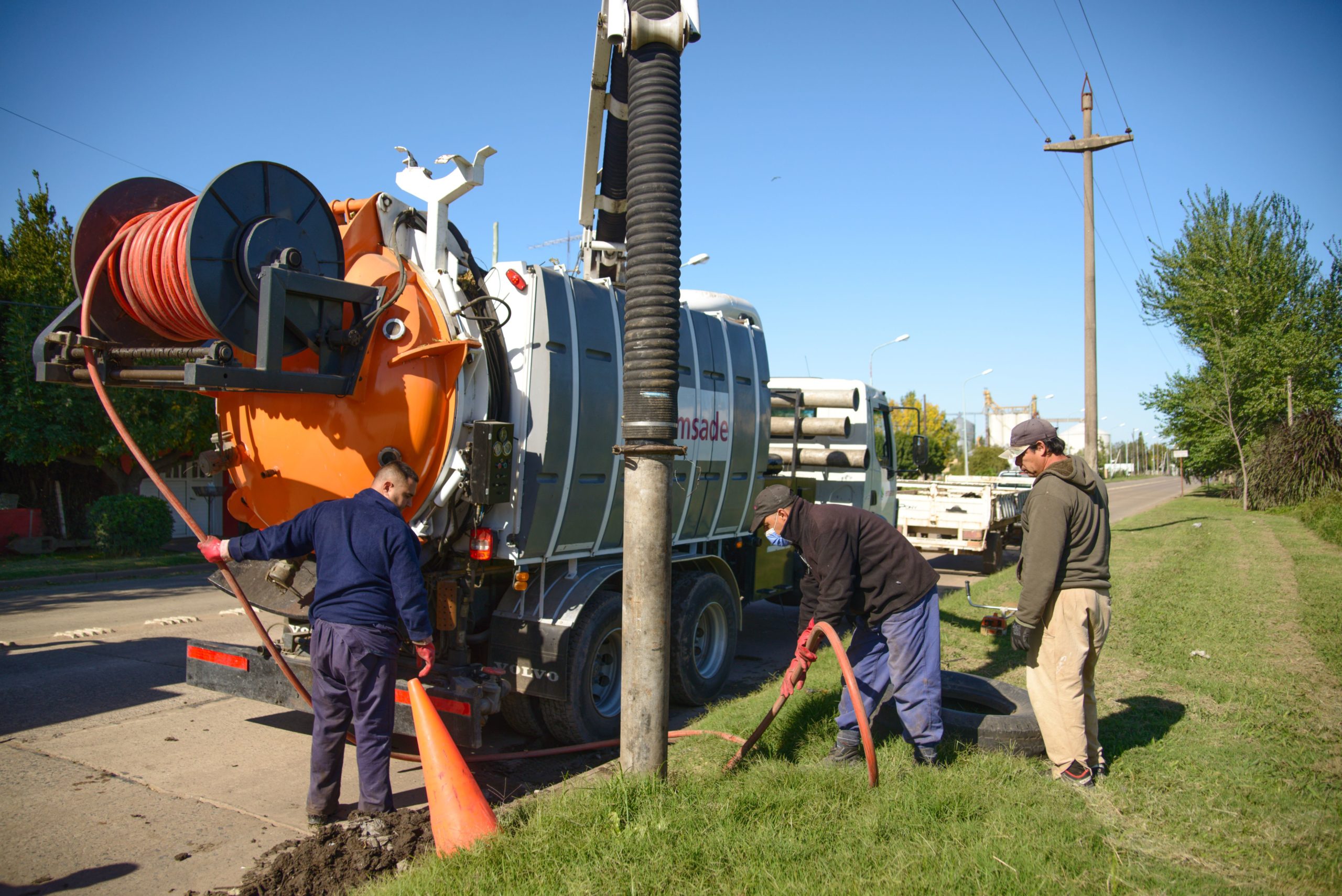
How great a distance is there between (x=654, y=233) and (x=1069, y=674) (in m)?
3.19

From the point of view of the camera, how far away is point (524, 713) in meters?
5.63

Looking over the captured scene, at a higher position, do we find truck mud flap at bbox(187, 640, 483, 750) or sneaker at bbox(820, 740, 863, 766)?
truck mud flap at bbox(187, 640, 483, 750)

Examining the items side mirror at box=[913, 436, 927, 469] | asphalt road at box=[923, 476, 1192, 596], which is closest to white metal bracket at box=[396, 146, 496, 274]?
asphalt road at box=[923, 476, 1192, 596]

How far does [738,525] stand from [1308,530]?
73.6 feet

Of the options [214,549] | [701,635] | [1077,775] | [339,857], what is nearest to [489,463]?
[214,549]

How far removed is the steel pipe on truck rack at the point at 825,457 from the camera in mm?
10000

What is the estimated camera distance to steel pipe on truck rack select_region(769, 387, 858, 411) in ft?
32.8

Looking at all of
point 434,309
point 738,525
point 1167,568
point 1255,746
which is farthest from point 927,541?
point 434,309

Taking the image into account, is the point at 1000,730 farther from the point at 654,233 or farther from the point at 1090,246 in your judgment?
the point at 1090,246

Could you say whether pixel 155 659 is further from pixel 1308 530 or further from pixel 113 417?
pixel 1308 530

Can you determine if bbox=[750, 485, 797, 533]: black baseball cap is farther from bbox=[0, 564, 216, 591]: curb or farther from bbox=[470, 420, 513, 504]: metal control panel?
bbox=[0, 564, 216, 591]: curb

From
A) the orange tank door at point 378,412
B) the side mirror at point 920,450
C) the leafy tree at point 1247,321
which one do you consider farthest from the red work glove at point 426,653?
the leafy tree at point 1247,321

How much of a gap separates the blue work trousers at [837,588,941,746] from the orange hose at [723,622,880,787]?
0.12 m

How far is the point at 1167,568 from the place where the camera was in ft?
46.9
